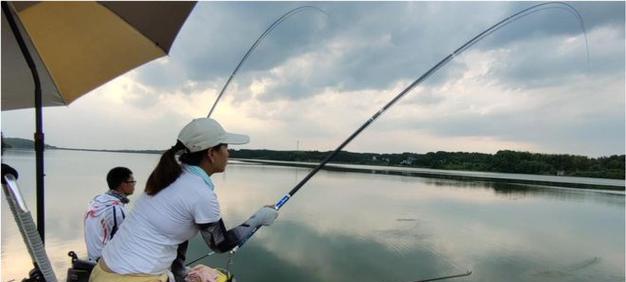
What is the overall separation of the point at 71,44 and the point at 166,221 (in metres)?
1.16

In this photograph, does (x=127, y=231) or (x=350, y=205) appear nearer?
(x=127, y=231)

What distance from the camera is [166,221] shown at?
1.58 meters

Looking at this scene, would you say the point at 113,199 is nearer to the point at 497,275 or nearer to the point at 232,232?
the point at 232,232

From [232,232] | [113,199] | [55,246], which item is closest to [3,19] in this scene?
[232,232]

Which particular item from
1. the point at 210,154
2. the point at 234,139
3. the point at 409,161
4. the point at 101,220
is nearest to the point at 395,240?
the point at 101,220

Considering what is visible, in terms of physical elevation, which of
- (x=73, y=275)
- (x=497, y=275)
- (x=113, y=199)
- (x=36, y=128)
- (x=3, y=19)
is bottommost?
(x=497, y=275)

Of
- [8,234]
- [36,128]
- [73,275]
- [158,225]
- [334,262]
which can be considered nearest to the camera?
[158,225]

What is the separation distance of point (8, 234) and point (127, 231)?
10.5 m

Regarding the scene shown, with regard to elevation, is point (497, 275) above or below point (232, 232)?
below

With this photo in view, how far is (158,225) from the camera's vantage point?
5.19 feet

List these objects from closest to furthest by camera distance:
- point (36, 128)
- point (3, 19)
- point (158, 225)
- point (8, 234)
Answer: point (158, 225) → point (3, 19) → point (36, 128) → point (8, 234)

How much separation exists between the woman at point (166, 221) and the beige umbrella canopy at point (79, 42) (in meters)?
0.64

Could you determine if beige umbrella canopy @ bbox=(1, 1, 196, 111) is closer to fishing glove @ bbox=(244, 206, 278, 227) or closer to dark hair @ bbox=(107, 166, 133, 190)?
dark hair @ bbox=(107, 166, 133, 190)

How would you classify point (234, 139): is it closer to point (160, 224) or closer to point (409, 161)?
point (160, 224)
